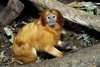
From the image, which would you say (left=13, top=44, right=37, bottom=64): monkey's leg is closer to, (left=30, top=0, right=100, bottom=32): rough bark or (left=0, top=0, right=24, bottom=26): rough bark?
(left=30, top=0, right=100, bottom=32): rough bark

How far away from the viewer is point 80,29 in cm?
624

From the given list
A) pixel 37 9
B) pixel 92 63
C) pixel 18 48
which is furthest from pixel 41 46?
pixel 37 9

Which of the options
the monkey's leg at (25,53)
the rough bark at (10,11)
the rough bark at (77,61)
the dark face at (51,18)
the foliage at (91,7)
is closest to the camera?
the rough bark at (77,61)

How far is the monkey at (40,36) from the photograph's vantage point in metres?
4.25

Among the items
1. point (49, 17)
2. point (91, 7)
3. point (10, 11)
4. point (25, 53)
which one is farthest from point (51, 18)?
point (91, 7)

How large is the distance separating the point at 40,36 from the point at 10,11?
2.02m

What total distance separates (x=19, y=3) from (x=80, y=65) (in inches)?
132

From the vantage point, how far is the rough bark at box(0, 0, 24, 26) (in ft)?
18.3

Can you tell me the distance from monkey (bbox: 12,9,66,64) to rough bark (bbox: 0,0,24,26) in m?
1.40

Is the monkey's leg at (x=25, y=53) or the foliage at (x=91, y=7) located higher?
the foliage at (x=91, y=7)

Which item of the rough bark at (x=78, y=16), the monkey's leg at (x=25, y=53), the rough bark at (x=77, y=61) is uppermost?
the rough bark at (x=78, y=16)

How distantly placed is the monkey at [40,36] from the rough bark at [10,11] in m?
1.40

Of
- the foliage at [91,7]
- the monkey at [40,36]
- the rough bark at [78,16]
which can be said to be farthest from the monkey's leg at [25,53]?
the foliage at [91,7]

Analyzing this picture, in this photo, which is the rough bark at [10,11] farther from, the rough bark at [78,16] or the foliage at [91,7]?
the foliage at [91,7]
